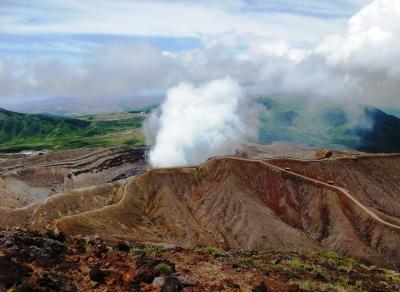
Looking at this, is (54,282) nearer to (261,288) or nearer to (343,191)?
(261,288)

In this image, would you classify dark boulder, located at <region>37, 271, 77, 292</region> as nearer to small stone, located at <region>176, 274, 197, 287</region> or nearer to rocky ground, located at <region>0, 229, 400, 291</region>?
rocky ground, located at <region>0, 229, 400, 291</region>

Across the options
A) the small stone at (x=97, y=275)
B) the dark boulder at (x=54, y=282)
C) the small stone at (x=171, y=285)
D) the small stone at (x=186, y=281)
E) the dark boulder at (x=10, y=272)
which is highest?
the dark boulder at (x=10, y=272)

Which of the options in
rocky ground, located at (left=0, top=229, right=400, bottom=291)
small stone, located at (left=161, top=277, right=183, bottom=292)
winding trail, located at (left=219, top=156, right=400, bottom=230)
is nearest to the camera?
rocky ground, located at (left=0, top=229, right=400, bottom=291)

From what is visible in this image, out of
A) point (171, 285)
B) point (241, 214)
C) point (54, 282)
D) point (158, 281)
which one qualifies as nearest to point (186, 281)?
point (158, 281)

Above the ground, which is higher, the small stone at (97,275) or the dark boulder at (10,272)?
the dark boulder at (10,272)

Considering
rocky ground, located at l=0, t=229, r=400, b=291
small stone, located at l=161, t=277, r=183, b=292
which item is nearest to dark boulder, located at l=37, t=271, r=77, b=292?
rocky ground, located at l=0, t=229, r=400, b=291

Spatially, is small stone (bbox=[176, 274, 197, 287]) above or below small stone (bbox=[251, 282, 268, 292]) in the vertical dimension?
above

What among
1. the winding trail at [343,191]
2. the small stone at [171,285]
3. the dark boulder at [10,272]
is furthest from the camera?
the winding trail at [343,191]

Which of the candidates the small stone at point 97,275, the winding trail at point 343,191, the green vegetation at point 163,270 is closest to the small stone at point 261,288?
the green vegetation at point 163,270

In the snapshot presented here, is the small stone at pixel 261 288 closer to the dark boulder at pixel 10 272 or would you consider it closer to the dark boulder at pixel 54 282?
the dark boulder at pixel 54 282
